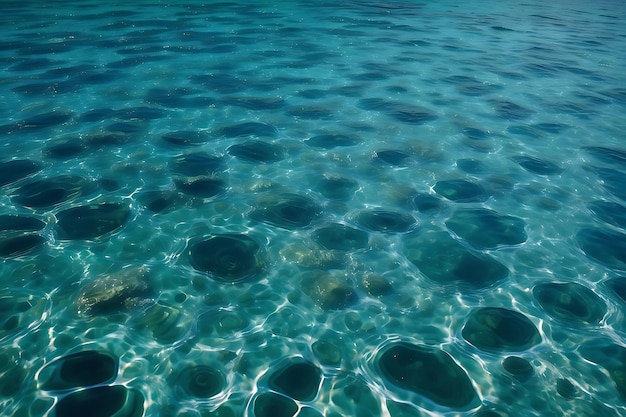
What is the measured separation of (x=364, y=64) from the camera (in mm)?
12258

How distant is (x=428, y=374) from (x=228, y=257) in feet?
8.26

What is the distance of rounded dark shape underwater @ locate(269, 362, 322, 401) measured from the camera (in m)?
3.67

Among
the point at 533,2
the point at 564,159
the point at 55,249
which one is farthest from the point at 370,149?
the point at 533,2

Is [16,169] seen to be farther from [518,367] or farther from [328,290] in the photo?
[518,367]

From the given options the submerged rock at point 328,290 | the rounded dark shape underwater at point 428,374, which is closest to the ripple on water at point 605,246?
the rounded dark shape underwater at point 428,374

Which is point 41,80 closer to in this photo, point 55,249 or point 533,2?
point 55,249

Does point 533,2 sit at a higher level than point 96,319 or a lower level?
lower

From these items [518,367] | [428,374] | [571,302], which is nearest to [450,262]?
[571,302]

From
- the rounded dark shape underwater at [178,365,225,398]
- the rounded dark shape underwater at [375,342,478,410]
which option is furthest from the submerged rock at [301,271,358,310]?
the rounded dark shape underwater at [178,365,225,398]

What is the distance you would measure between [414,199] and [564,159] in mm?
3190

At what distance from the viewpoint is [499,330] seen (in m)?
4.38

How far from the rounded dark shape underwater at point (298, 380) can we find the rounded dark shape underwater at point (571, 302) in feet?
8.48

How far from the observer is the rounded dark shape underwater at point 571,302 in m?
4.58

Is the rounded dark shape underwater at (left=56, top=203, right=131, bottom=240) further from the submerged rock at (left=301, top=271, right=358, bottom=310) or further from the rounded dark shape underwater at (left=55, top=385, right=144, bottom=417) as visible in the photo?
the submerged rock at (left=301, top=271, right=358, bottom=310)
